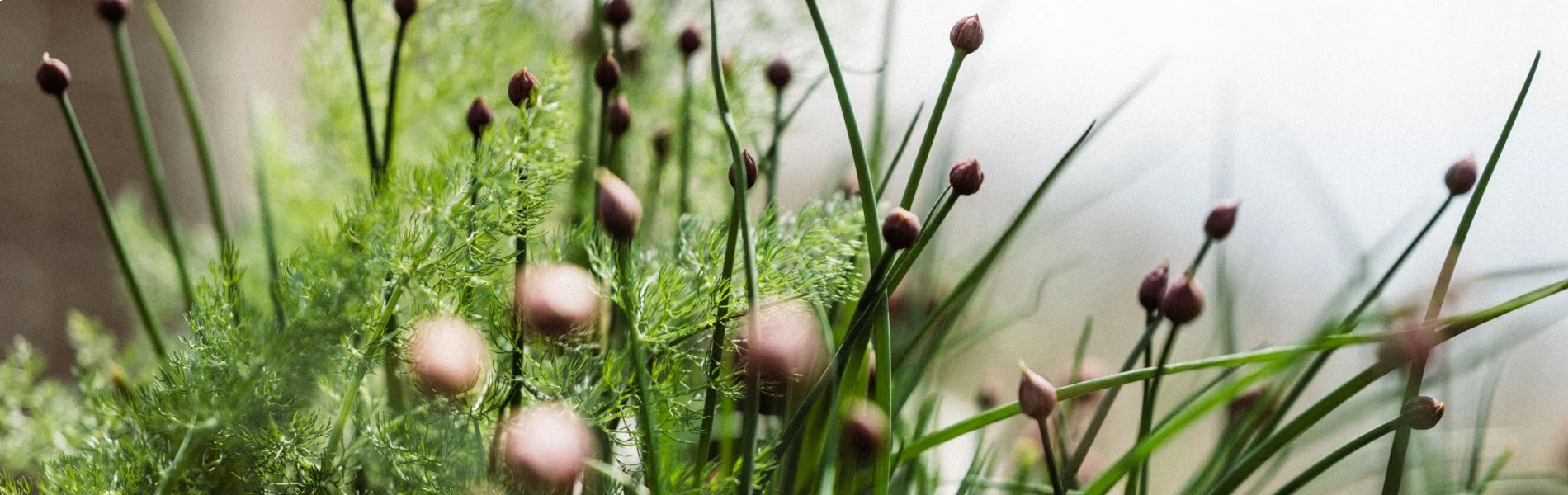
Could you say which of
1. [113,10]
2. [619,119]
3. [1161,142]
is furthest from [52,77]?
[1161,142]

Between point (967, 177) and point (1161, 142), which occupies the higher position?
point (1161, 142)

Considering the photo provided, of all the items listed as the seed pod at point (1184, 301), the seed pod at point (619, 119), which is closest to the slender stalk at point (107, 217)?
the seed pod at point (619, 119)

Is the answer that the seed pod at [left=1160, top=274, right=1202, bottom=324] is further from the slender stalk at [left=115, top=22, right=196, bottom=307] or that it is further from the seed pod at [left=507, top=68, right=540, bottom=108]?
the slender stalk at [left=115, top=22, right=196, bottom=307]

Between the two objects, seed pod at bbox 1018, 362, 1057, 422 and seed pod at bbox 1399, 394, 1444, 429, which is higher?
seed pod at bbox 1399, 394, 1444, 429

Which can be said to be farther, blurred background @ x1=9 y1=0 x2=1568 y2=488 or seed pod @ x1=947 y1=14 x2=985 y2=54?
blurred background @ x1=9 y1=0 x2=1568 y2=488

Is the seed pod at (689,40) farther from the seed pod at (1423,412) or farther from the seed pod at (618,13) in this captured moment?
the seed pod at (1423,412)

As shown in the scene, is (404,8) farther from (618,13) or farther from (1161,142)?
(1161,142)

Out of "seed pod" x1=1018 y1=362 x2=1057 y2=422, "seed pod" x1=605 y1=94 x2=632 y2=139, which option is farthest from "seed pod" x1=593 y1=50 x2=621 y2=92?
"seed pod" x1=1018 y1=362 x2=1057 y2=422

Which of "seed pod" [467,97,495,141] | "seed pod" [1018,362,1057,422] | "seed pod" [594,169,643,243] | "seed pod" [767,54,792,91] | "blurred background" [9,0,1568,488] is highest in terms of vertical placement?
"blurred background" [9,0,1568,488]
